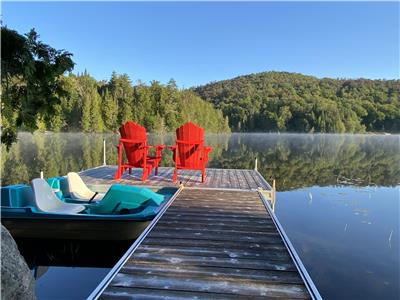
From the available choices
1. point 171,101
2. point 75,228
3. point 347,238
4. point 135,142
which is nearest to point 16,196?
point 75,228

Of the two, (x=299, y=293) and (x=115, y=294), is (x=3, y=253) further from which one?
(x=299, y=293)

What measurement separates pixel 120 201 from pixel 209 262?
2703 millimetres

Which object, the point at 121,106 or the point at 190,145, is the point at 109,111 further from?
the point at 190,145

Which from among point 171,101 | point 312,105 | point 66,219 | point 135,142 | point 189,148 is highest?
point 312,105

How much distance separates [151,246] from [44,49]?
2.00 meters

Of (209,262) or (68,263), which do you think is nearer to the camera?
(209,262)

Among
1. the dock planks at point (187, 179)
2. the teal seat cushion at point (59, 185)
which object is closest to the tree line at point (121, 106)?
the dock planks at point (187, 179)

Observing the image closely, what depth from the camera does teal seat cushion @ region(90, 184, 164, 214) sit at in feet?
17.9

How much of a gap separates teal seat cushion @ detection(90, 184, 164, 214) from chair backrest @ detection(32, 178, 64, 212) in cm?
52

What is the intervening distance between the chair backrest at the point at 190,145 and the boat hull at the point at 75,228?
2.79m

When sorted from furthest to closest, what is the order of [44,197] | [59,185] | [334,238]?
[59,185], [334,238], [44,197]

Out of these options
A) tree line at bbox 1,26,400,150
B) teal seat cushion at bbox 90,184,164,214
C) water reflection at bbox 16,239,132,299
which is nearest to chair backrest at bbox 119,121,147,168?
tree line at bbox 1,26,400,150

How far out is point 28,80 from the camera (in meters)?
2.22

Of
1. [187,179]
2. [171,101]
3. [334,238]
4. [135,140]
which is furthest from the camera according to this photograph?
[171,101]
